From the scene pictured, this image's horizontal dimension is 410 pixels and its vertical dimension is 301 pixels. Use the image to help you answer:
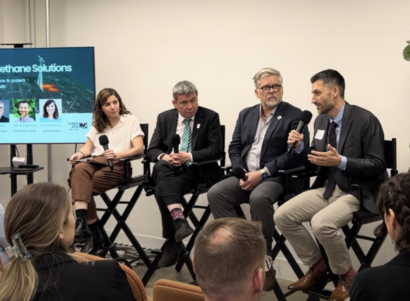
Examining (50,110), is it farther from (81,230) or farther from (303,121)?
(303,121)

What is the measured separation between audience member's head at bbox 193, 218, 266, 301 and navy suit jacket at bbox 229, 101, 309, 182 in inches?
92.7

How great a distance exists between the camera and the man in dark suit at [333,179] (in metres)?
3.44

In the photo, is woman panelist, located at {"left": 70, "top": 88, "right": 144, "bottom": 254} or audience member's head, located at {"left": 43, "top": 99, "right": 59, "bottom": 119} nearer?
woman panelist, located at {"left": 70, "top": 88, "right": 144, "bottom": 254}

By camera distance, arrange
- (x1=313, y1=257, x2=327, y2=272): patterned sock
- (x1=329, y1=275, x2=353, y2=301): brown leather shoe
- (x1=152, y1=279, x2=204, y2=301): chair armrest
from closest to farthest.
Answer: (x1=152, y1=279, x2=204, y2=301): chair armrest → (x1=329, y1=275, x2=353, y2=301): brown leather shoe → (x1=313, y1=257, x2=327, y2=272): patterned sock

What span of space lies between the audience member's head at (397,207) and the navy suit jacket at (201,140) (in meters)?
2.22

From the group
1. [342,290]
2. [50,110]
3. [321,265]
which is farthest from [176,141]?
[50,110]

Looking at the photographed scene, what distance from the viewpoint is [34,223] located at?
5.92ft

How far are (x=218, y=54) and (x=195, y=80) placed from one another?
322 millimetres

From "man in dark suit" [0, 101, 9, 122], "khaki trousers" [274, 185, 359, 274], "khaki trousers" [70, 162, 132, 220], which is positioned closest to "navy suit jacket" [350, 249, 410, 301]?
"khaki trousers" [274, 185, 359, 274]

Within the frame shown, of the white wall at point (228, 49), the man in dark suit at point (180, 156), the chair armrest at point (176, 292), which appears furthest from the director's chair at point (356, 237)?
the chair armrest at point (176, 292)

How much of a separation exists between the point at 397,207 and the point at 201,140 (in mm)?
2457

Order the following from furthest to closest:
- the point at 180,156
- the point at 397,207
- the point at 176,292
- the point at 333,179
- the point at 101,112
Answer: the point at 101,112 → the point at 180,156 → the point at 333,179 → the point at 397,207 → the point at 176,292

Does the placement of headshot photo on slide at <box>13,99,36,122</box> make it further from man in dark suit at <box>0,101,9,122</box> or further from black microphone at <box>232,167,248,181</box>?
black microphone at <box>232,167,248,181</box>

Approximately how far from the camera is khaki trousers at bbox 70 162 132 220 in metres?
4.29
